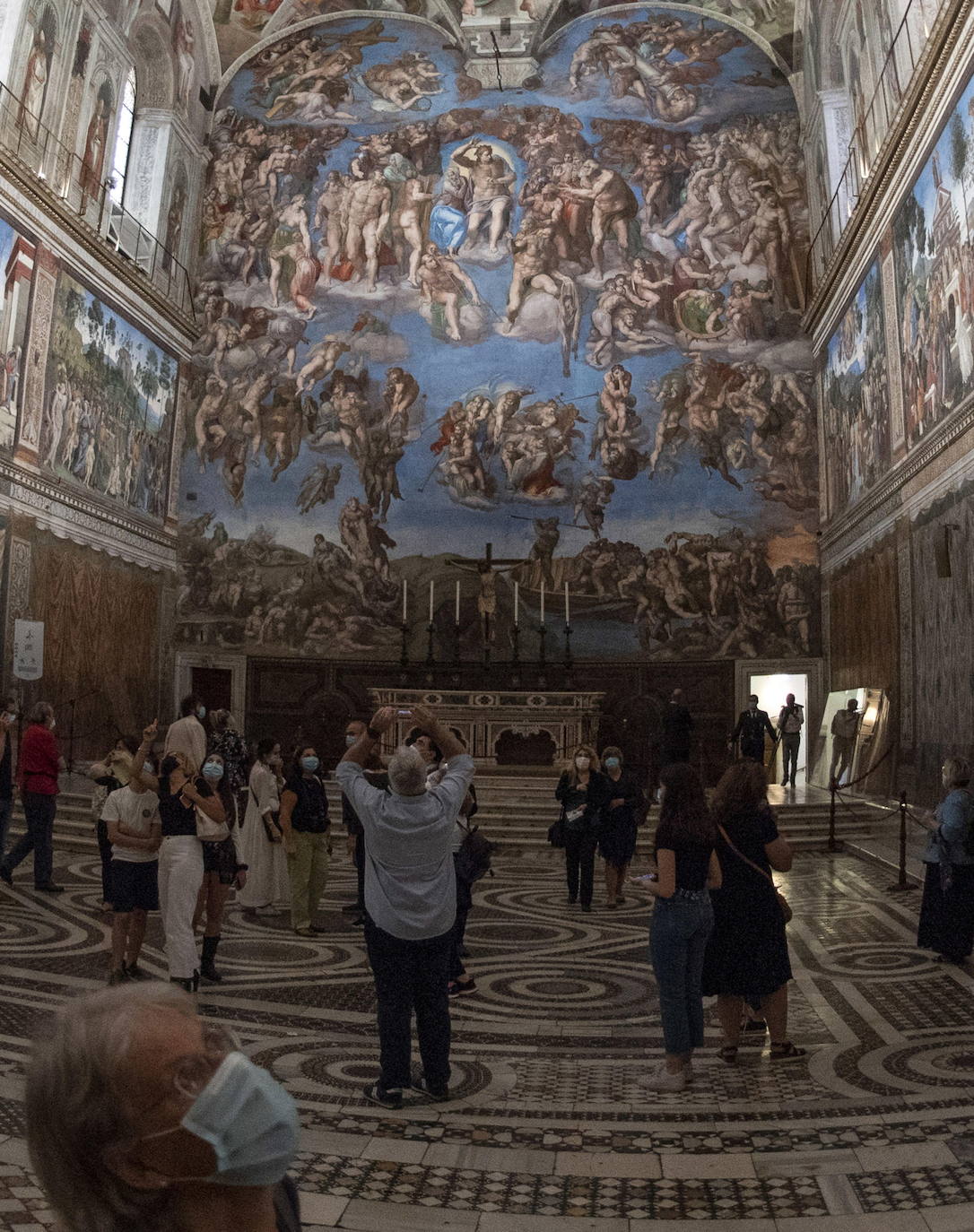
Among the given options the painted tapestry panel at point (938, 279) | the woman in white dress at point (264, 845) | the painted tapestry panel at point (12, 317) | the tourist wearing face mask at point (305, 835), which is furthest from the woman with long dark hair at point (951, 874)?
the painted tapestry panel at point (12, 317)

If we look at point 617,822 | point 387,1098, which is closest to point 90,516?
point 617,822

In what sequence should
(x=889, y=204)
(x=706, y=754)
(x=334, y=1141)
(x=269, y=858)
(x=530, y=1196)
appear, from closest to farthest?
(x=530, y=1196) → (x=334, y=1141) → (x=269, y=858) → (x=889, y=204) → (x=706, y=754)

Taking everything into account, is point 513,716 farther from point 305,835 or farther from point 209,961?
point 209,961

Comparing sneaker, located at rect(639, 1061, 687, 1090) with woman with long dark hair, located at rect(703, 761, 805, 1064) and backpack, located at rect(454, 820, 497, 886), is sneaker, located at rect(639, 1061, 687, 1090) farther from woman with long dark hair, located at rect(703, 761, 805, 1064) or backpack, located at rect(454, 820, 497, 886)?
backpack, located at rect(454, 820, 497, 886)

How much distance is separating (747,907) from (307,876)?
439 cm

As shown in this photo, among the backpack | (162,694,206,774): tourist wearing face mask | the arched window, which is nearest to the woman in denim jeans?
the backpack

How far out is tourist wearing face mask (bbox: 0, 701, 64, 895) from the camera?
10.9 m

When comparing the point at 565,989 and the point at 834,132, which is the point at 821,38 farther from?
the point at 565,989

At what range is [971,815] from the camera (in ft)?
27.0

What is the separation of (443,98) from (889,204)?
12570 millimetres

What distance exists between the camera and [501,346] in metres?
25.9

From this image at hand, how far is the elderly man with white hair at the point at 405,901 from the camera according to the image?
213 inches

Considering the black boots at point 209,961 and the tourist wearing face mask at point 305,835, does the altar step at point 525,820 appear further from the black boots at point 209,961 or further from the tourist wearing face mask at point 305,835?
the black boots at point 209,961

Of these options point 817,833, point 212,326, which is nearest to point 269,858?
point 817,833
